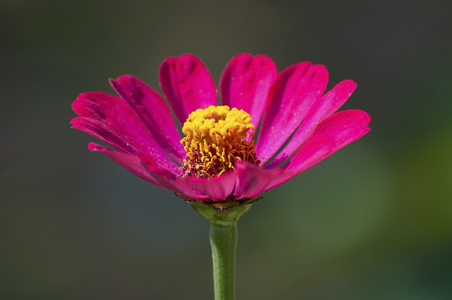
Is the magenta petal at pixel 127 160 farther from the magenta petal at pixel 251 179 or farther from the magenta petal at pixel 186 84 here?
the magenta petal at pixel 186 84

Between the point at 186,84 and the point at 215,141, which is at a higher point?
the point at 186,84

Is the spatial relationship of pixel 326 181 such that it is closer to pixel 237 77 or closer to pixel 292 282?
pixel 292 282

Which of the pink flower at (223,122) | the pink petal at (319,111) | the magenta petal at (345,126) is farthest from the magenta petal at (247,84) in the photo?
the magenta petal at (345,126)

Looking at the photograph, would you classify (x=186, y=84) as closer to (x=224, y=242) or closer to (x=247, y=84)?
(x=247, y=84)

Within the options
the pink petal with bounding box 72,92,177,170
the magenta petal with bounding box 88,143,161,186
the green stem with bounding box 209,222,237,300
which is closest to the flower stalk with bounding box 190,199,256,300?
the green stem with bounding box 209,222,237,300

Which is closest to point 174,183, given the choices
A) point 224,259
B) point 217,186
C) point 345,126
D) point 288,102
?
point 217,186
